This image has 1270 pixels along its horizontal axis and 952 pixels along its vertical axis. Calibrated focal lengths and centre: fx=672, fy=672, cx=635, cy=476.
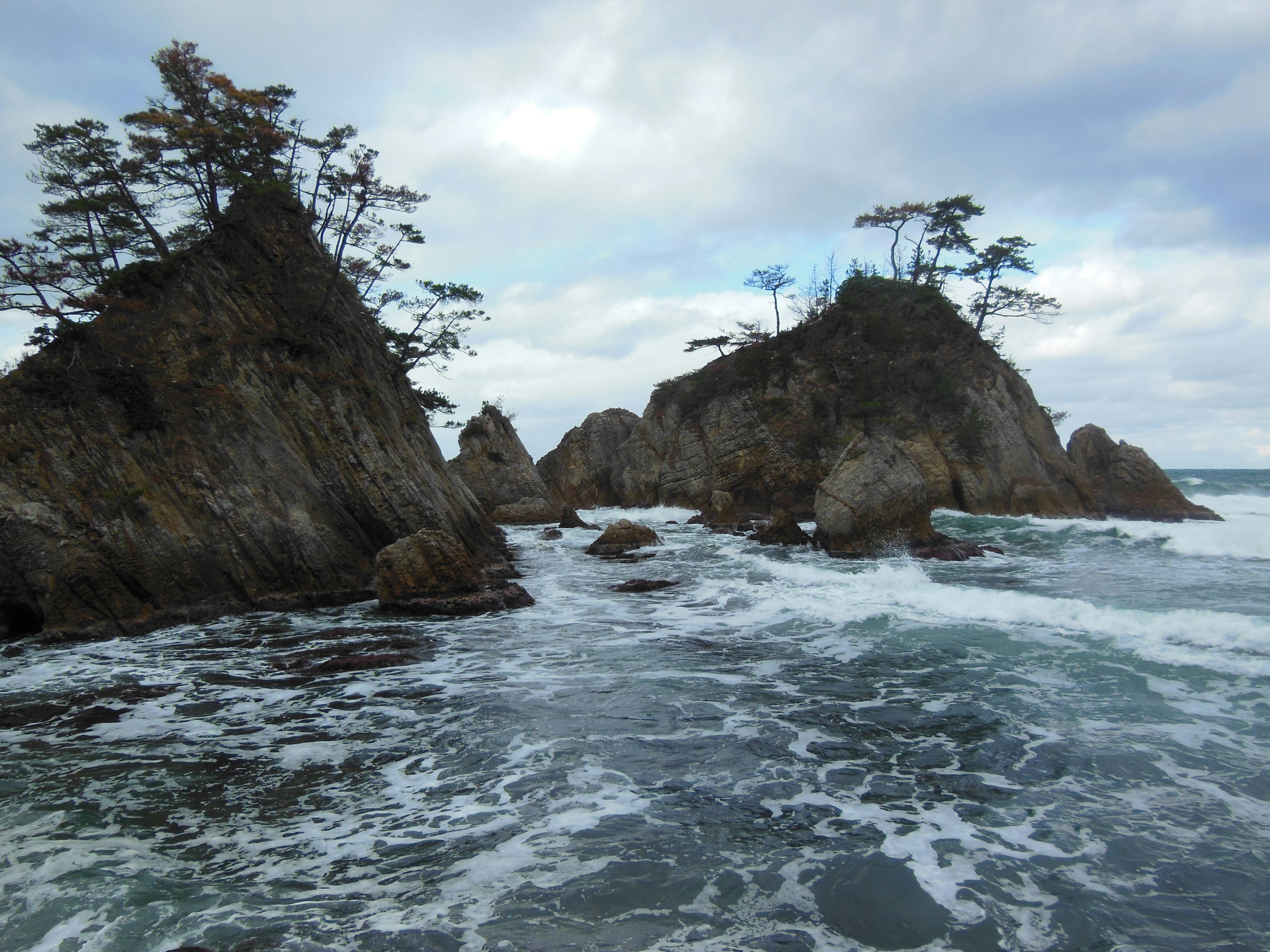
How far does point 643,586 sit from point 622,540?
28.3ft

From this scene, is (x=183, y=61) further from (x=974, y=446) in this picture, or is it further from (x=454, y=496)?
(x=974, y=446)

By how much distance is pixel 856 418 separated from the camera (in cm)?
3909

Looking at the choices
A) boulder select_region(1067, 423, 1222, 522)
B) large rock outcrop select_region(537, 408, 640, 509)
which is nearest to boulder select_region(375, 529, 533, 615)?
boulder select_region(1067, 423, 1222, 522)

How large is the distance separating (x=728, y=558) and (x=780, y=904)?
58.6 feet

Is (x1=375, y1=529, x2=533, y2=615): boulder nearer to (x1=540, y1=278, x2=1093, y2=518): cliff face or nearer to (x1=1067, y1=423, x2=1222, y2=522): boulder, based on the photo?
(x1=540, y1=278, x2=1093, y2=518): cliff face

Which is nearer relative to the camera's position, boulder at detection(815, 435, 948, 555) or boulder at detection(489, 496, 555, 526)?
boulder at detection(815, 435, 948, 555)

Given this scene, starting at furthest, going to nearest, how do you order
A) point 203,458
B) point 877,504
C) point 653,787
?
point 877,504
point 203,458
point 653,787

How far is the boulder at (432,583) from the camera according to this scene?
14.0m

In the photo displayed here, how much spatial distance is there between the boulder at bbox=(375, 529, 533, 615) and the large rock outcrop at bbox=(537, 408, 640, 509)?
34224 millimetres

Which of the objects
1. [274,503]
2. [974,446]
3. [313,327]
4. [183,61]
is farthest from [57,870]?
[974,446]

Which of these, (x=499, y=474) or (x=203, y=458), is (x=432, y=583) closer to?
(x=203, y=458)

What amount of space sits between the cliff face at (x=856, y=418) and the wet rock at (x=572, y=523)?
347 inches

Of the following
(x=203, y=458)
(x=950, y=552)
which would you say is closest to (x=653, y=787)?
(x=203, y=458)

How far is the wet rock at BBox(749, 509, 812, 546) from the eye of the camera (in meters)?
24.7
